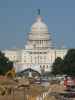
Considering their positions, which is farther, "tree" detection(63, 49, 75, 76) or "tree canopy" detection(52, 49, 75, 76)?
"tree canopy" detection(52, 49, 75, 76)

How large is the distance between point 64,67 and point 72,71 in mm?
7560

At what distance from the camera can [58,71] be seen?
447ft

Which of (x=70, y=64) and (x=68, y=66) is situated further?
(x=70, y=64)

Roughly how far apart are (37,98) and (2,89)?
828cm

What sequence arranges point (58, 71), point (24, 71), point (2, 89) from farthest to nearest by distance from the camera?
1. point (24, 71)
2. point (58, 71)
3. point (2, 89)

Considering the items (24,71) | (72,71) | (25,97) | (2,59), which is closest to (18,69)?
(24,71)

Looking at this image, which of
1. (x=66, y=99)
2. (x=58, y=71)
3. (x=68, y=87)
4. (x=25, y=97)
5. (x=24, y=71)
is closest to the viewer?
(x=66, y=99)

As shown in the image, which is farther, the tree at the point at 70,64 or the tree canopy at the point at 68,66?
the tree canopy at the point at 68,66

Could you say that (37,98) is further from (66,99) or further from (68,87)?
(68,87)

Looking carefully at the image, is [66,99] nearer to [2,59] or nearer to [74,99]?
[74,99]

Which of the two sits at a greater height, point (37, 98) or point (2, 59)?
point (2, 59)

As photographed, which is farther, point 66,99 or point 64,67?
point 64,67

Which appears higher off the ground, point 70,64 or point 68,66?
point 70,64

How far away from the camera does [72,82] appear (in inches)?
2093
